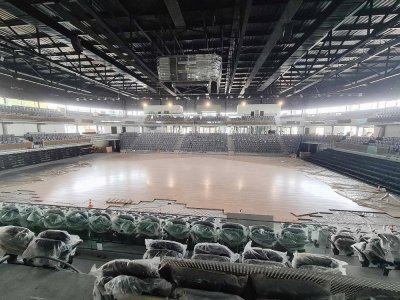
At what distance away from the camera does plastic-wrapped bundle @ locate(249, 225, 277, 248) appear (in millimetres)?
2607

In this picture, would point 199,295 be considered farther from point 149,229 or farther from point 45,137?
point 45,137

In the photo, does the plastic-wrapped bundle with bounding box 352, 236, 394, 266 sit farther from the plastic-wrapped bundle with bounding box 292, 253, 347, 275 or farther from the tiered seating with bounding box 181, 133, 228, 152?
the tiered seating with bounding box 181, 133, 228, 152

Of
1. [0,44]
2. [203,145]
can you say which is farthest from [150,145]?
[0,44]

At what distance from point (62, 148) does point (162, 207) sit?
1662cm

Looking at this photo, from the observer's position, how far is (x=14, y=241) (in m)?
2.21

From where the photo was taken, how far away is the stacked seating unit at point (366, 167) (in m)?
9.57

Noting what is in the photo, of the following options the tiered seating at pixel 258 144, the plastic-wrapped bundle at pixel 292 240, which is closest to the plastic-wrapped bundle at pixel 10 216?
the plastic-wrapped bundle at pixel 292 240

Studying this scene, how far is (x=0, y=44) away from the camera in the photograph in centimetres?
674

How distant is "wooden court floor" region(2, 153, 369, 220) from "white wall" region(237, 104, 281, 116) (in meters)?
12.3

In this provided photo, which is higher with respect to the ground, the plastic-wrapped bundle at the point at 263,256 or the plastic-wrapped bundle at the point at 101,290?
the plastic-wrapped bundle at the point at 101,290

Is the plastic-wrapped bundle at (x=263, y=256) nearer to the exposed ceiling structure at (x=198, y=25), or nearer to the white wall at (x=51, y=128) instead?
the exposed ceiling structure at (x=198, y=25)

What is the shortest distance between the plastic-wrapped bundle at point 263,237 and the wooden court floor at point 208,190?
3.75 metres

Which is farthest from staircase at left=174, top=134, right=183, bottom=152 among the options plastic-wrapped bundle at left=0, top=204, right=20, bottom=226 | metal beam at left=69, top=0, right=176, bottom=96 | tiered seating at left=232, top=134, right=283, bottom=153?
plastic-wrapped bundle at left=0, top=204, right=20, bottom=226

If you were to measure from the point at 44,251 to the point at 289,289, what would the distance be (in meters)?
2.25
